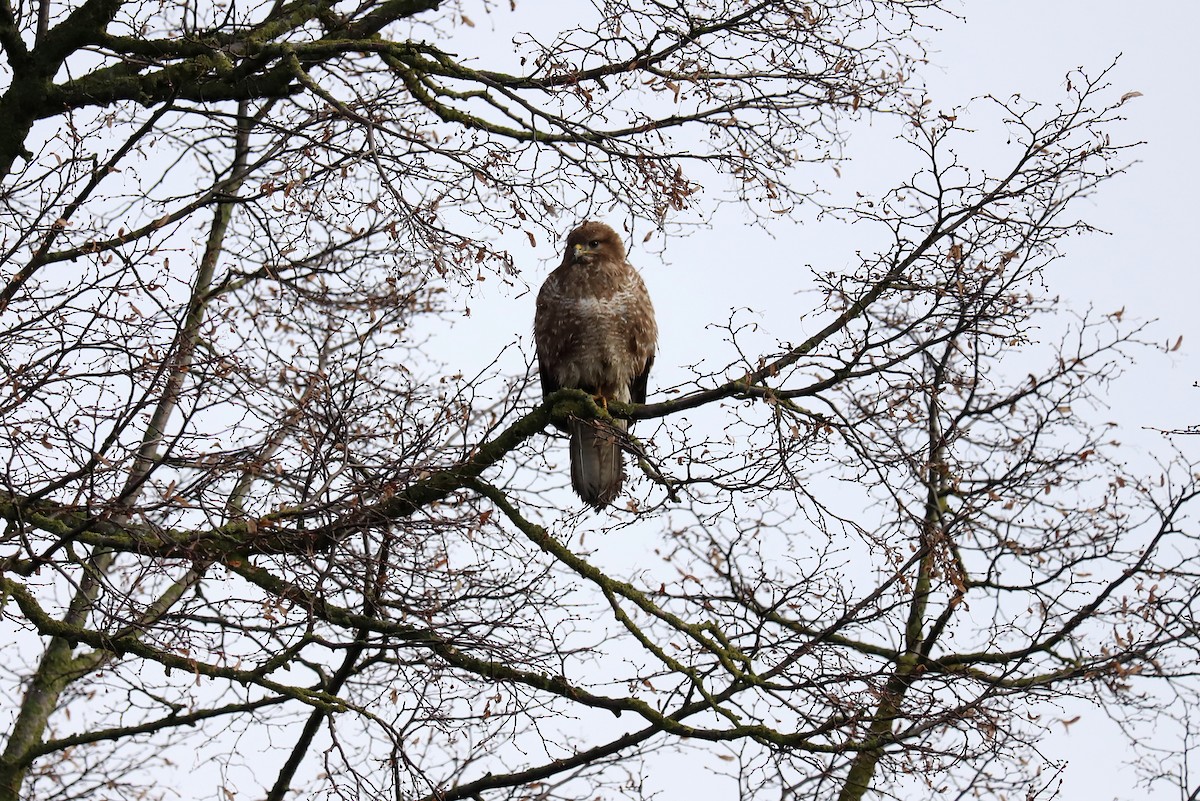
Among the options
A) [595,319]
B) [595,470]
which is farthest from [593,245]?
[595,470]

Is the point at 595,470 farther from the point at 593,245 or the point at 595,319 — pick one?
the point at 593,245

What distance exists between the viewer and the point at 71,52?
684 centimetres

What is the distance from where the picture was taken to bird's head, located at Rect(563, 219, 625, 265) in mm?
8188

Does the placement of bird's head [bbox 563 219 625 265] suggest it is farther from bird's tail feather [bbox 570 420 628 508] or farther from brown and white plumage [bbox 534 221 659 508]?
bird's tail feather [bbox 570 420 628 508]

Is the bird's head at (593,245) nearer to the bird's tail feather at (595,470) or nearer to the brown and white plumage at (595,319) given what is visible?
the brown and white plumage at (595,319)

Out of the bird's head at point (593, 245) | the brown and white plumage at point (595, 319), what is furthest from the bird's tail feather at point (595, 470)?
the bird's head at point (593, 245)

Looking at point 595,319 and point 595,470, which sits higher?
point 595,319

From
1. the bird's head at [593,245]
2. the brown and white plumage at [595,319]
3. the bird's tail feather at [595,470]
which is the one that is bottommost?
the bird's tail feather at [595,470]

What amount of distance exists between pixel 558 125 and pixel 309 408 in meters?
2.26

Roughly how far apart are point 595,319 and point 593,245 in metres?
0.48

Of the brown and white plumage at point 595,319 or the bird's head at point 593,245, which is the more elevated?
the bird's head at point 593,245

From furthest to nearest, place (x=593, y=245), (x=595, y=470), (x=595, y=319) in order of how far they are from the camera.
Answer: (x=593, y=245) < (x=595, y=319) < (x=595, y=470)

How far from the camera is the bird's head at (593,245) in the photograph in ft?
26.9

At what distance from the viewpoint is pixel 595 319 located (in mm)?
8078
